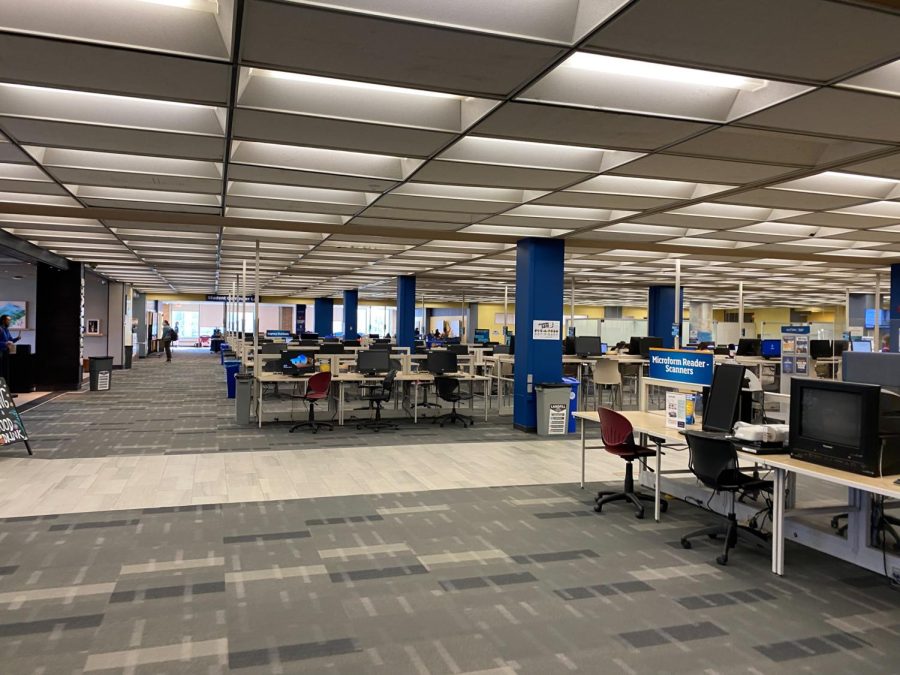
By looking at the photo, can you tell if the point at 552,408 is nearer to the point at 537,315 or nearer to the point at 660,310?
the point at 537,315

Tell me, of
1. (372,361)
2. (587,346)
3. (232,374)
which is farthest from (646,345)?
(232,374)

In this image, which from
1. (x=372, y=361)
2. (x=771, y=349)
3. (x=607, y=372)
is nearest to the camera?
(x=372, y=361)

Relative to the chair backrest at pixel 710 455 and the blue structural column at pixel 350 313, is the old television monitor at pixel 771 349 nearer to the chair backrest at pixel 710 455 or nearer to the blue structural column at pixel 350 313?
the chair backrest at pixel 710 455

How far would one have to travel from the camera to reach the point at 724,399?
470 centimetres

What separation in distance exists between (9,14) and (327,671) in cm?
311

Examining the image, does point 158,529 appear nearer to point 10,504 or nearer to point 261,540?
point 261,540

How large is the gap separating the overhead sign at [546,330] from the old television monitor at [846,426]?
5.16 m

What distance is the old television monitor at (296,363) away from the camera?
952 cm

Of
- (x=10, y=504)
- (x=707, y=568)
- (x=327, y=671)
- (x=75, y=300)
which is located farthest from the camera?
(x=75, y=300)

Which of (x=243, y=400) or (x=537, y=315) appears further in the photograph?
(x=243, y=400)

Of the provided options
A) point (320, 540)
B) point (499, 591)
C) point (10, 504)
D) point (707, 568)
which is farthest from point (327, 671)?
point (10, 504)

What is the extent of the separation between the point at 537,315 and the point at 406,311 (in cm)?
877

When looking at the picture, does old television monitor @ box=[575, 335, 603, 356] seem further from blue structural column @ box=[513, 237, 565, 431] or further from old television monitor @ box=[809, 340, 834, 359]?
old television monitor @ box=[809, 340, 834, 359]

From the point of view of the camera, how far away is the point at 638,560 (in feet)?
13.3
